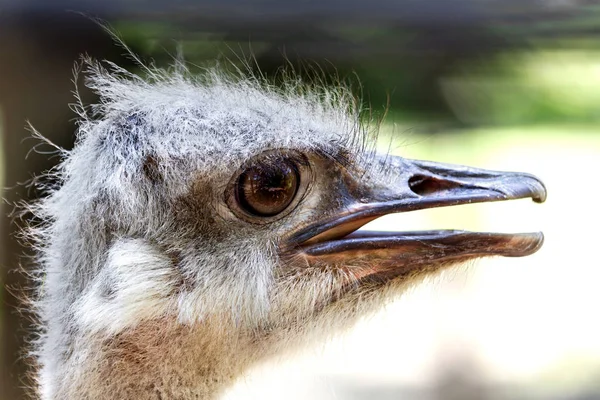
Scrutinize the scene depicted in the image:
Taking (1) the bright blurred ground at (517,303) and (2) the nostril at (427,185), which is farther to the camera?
(1) the bright blurred ground at (517,303)

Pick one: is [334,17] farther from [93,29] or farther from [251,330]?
[251,330]

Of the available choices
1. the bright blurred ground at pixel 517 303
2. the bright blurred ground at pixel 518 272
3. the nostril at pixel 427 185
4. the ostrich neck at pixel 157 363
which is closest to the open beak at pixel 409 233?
the nostril at pixel 427 185

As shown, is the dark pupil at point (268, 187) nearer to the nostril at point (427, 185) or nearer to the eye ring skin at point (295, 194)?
the eye ring skin at point (295, 194)

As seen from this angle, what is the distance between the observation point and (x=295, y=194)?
1357 mm

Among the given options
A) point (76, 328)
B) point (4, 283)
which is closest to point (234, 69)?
point (76, 328)

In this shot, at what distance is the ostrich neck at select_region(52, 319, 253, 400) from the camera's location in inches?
53.0

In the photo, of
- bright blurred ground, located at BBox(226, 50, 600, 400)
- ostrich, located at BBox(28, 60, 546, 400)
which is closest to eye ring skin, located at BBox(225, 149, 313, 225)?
ostrich, located at BBox(28, 60, 546, 400)

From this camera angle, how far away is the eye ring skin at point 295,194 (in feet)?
4.34

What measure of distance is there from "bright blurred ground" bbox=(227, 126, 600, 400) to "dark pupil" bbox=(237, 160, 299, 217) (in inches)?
A: 67.1

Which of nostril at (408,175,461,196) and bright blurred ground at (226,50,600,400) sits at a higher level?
bright blurred ground at (226,50,600,400)

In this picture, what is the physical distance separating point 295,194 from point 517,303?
330 centimetres

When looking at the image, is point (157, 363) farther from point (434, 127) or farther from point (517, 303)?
point (517, 303)

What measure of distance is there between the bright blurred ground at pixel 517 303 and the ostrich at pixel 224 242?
1644mm

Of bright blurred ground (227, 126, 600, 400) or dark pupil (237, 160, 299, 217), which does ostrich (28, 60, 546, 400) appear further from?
bright blurred ground (227, 126, 600, 400)
